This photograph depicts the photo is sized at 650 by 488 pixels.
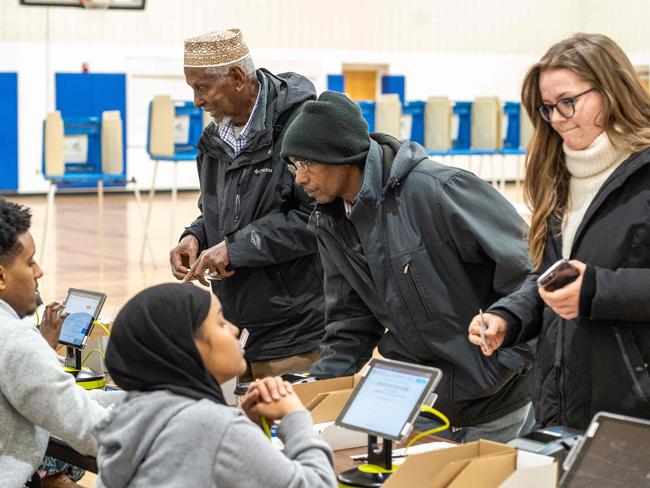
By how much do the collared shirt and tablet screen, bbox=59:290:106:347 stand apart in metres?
0.64

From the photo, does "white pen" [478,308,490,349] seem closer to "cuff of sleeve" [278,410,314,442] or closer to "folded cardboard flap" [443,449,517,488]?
"folded cardboard flap" [443,449,517,488]

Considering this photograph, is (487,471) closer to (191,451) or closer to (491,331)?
(491,331)

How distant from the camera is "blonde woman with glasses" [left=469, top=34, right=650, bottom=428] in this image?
204 cm

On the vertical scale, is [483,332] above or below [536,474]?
above

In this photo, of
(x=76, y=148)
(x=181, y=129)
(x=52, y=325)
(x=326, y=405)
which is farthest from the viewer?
(x=181, y=129)

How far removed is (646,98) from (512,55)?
16.9 metres

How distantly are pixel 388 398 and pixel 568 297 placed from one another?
0.40 m

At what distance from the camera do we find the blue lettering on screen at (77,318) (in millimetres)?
3238

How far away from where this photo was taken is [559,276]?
2.02 metres

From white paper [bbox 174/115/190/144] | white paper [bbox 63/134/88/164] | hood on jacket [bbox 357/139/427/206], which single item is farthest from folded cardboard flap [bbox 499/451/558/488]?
white paper [bbox 174/115/190/144]

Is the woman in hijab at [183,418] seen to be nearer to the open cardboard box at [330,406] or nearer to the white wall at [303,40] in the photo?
the open cardboard box at [330,406]

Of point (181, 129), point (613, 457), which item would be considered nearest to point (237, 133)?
point (613, 457)

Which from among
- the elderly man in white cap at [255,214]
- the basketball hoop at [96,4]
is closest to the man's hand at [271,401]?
the elderly man in white cap at [255,214]

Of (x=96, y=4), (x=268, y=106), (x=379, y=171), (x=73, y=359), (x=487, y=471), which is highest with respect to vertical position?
(x=96, y=4)
